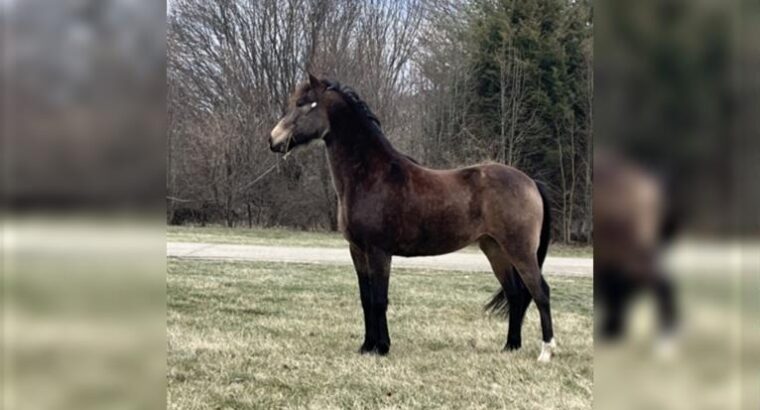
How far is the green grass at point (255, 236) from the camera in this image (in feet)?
27.5

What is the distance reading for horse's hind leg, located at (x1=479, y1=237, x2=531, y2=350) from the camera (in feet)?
12.5

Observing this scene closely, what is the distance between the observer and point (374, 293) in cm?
360

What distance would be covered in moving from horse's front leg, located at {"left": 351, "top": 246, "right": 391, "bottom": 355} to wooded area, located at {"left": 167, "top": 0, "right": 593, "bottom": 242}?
0.96 meters

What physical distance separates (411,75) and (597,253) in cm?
533

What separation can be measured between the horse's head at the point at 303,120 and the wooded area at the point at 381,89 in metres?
0.43

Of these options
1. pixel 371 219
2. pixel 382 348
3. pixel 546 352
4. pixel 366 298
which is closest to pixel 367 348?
pixel 382 348

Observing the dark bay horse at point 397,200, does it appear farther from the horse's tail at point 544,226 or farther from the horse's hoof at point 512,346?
the horse's hoof at point 512,346

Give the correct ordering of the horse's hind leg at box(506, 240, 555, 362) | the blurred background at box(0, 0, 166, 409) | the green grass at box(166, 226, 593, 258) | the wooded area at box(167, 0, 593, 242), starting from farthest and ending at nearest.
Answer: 1. the green grass at box(166, 226, 593, 258)
2. the wooded area at box(167, 0, 593, 242)
3. the horse's hind leg at box(506, 240, 555, 362)
4. the blurred background at box(0, 0, 166, 409)

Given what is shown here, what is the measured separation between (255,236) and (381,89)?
11.8 feet

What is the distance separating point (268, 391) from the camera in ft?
9.73

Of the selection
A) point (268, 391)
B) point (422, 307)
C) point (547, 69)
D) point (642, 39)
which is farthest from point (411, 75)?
point (642, 39)

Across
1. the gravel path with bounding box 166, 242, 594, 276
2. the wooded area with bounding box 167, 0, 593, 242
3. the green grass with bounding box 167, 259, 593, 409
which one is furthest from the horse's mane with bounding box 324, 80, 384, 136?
the gravel path with bounding box 166, 242, 594, 276

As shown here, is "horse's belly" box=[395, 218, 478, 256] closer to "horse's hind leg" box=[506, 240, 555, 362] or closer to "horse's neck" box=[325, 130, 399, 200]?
"horse's hind leg" box=[506, 240, 555, 362]

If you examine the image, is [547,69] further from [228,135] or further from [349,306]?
[228,135]
